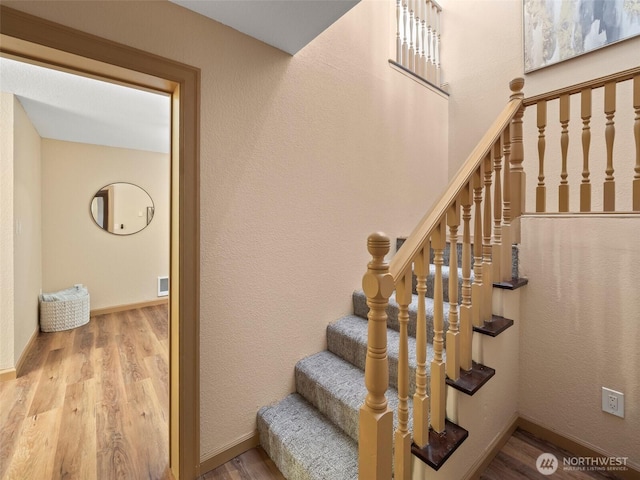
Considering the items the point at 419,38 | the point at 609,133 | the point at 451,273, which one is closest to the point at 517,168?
the point at 609,133

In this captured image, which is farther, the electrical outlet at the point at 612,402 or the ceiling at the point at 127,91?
the electrical outlet at the point at 612,402

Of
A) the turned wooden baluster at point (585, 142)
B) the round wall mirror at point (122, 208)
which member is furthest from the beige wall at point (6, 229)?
the turned wooden baluster at point (585, 142)

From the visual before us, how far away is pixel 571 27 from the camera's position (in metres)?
1.96

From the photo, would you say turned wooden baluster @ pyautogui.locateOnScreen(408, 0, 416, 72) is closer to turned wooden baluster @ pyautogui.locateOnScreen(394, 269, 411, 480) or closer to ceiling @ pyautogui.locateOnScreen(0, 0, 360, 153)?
ceiling @ pyautogui.locateOnScreen(0, 0, 360, 153)

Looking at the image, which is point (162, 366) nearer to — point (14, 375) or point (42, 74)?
point (14, 375)

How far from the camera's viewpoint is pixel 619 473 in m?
1.57

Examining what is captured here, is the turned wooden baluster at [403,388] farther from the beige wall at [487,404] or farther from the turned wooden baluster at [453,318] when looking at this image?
the turned wooden baluster at [453,318]

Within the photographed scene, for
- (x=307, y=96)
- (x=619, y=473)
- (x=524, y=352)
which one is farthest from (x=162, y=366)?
(x=619, y=473)

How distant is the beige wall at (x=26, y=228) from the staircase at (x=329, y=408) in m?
2.47

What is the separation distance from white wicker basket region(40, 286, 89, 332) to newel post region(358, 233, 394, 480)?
389 cm

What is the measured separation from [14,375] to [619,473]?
4.20 m

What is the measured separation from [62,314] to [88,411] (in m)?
1.99

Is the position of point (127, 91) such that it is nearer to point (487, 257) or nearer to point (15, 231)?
point (15, 231)

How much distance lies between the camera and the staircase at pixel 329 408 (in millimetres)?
1341
